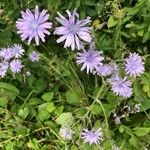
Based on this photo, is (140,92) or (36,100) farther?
(36,100)

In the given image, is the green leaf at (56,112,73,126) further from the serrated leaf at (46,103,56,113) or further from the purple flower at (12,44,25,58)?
the purple flower at (12,44,25,58)

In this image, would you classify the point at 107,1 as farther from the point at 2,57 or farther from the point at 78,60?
the point at 2,57

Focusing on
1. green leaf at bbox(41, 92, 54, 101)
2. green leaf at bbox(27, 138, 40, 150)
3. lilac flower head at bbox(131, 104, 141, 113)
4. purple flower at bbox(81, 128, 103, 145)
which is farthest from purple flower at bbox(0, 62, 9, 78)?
lilac flower head at bbox(131, 104, 141, 113)

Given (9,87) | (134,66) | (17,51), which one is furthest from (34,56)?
(134,66)

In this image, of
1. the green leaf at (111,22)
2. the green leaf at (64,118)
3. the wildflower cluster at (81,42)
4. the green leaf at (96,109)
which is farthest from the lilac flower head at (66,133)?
the green leaf at (111,22)

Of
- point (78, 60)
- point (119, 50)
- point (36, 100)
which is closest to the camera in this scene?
point (78, 60)

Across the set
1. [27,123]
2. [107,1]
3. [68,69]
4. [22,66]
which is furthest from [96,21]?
[27,123]
